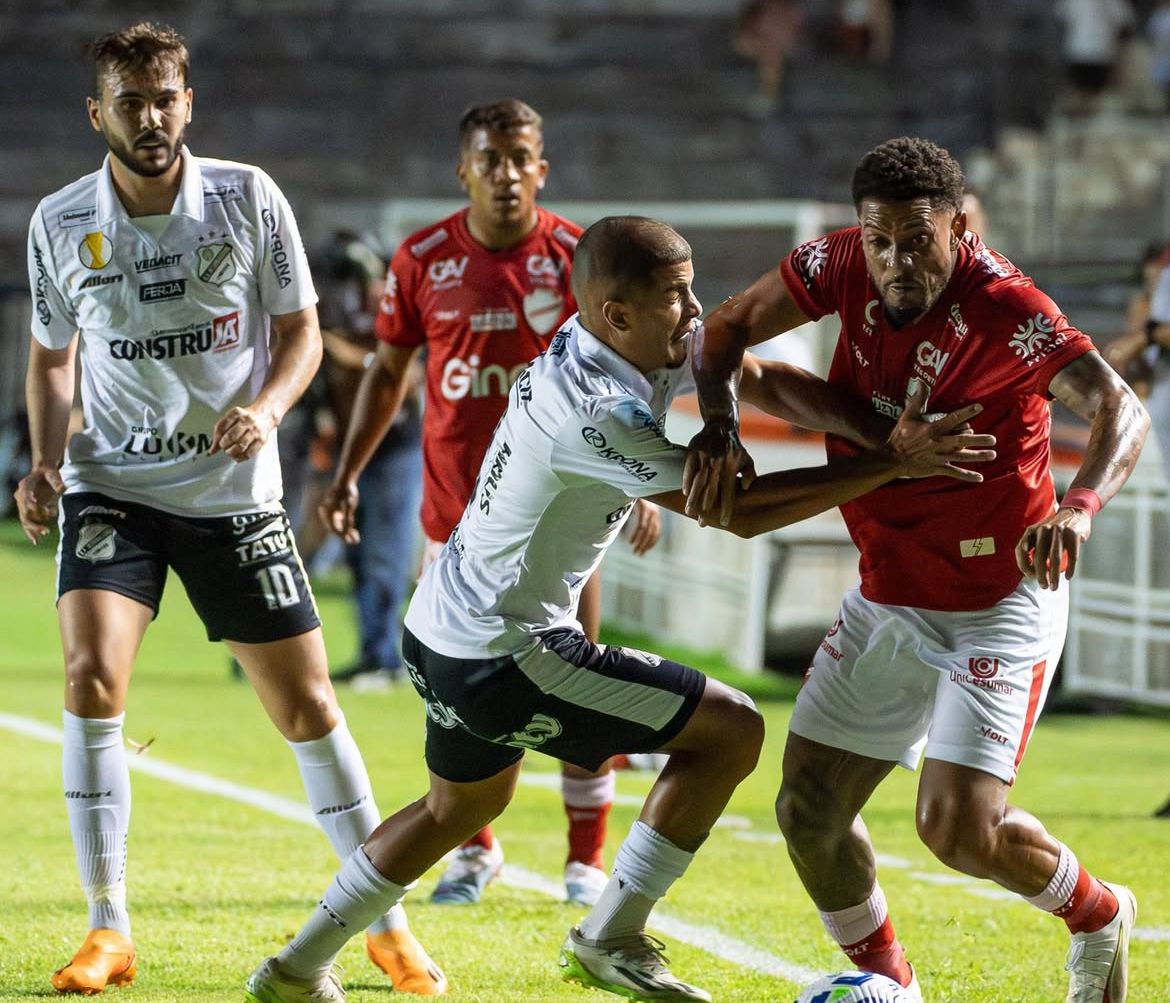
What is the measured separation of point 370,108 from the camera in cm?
2172

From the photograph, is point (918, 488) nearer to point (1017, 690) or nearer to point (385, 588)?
point (1017, 690)

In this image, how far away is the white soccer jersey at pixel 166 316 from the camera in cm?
471

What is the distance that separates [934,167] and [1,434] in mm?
14594

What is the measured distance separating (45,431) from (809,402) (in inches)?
76.1

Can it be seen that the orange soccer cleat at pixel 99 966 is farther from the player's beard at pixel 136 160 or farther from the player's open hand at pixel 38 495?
the player's beard at pixel 136 160

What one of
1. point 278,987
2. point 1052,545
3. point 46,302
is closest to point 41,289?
point 46,302

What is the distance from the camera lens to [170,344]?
471 cm

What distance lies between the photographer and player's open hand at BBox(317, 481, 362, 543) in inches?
227

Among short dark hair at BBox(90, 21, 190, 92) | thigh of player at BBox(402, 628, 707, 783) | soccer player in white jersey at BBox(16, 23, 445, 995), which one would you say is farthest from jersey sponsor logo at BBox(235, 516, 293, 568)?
short dark hair at BBox(90, 21, 190, 92)

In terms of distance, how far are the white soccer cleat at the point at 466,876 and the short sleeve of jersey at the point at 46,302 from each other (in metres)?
2.07

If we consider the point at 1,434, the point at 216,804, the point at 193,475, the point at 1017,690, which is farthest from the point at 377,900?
the point at 1,434

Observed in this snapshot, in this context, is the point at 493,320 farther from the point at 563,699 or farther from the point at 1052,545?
the point at 1052,545

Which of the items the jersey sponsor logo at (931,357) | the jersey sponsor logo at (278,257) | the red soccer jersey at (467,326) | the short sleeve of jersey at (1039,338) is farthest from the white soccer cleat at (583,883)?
the short sleeve of jersey at (1039,338)

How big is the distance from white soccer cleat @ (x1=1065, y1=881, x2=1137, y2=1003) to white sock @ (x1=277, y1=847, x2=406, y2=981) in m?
1.56
